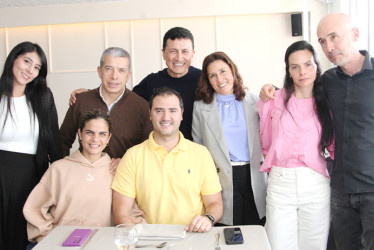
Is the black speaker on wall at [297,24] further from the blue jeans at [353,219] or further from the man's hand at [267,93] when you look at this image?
the blue jeans at [353,219]

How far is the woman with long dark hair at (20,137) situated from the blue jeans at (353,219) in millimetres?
1899

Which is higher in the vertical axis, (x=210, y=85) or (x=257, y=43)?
(x=257, y=43)

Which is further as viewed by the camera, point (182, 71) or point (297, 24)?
point (297, 24)

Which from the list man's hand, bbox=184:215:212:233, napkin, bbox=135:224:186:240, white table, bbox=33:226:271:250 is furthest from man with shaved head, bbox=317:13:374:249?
napkin, bbox=135:224:186:240

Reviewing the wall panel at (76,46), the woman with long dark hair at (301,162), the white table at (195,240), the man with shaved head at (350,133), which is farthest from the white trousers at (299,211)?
the wall panel at (76,46)

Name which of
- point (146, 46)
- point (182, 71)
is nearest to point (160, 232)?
point (182, 71)

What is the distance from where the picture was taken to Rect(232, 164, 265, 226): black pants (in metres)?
2.33

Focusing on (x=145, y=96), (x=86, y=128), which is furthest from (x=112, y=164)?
(x=145, y=96)

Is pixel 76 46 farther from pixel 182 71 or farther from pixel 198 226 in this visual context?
pixel 198 226

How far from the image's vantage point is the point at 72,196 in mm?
2080

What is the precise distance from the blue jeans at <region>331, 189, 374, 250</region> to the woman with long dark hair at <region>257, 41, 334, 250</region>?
0.07 m

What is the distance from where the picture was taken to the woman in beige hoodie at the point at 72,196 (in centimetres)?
205

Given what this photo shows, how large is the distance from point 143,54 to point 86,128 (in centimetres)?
377

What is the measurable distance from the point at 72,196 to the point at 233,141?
42.3 inches
